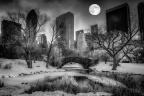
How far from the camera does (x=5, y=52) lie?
93.9 feet

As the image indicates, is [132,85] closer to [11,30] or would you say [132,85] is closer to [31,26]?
[31,26]

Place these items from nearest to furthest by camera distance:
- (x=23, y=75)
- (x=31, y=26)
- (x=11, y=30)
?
(x=23, y=75) < (x=11, y=30) < (x=31, y=26)

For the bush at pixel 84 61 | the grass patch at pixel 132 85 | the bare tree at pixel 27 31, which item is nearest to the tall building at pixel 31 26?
the bare tree at pixel 27 31

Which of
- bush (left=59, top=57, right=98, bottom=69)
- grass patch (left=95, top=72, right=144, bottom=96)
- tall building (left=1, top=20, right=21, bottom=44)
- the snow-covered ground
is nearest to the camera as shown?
grass patch (left=95, top=72, right=144, bottom=96)

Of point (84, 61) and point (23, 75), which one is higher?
point (84, 61)

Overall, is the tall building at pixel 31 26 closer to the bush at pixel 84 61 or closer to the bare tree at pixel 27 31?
the bare tree at pixel 27 31

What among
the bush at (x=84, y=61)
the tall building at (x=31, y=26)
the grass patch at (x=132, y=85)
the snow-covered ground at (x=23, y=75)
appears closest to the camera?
the grass patch at (x=132, y=85)

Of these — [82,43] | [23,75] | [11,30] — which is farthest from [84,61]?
[11,30]

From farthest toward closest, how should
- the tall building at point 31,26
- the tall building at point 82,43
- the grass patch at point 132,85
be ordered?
the tall building at point 82,43, the tall building at point 31,26, the grass patch at point 132,85

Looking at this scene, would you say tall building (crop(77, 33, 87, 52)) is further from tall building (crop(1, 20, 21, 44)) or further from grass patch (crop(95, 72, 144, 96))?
tall building (crop(1, 20, 21, 44))

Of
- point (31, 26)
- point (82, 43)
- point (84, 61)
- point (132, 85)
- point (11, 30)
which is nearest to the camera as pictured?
point (132, 85)

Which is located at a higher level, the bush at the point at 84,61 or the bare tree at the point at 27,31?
the bare tree at the point at 27,31

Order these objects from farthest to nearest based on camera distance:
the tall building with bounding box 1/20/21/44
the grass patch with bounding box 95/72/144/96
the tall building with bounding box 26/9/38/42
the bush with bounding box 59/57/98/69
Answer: the bush with bounding box 59/57/98/69
the tall building with bounding box 26/9/38/42
the tall building with bounding box 1/20/21/44
the grass patch with bounding box 95/72/144/96

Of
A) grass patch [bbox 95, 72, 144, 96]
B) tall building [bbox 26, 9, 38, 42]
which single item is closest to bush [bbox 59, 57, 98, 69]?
tall building [bbox 26, 9, 38, 42]
